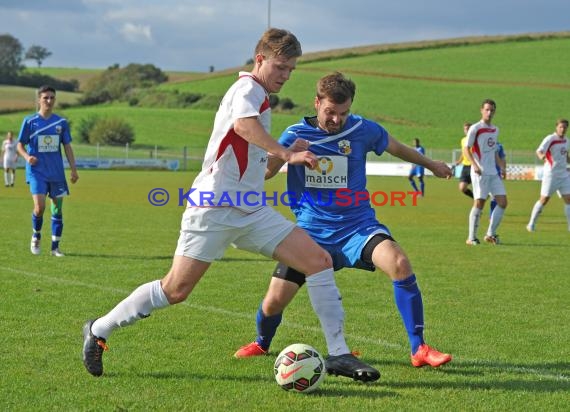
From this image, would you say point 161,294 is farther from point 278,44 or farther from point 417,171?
point 417,171

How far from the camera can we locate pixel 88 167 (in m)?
51.1

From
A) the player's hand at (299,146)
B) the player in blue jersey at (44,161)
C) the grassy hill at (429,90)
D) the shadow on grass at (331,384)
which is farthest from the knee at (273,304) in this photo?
the grassy hill at (429,90)

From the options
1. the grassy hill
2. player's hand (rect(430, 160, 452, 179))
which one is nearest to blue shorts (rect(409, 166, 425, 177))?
player's hand (rect(430, 160, 452, 179))

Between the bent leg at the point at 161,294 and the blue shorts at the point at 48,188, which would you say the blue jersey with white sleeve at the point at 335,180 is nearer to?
the bent leg at the point at 161,294

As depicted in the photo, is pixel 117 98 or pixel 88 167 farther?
pixel 117 98

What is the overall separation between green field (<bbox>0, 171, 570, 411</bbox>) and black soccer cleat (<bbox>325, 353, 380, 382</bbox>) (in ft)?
0.31

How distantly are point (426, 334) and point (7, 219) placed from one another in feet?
42.3

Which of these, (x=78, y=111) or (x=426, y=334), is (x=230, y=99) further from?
(x=78, y=111)

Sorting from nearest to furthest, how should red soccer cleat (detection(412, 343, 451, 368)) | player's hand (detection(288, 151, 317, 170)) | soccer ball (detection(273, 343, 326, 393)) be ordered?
player's hand (detection(288, 151, 317, 170))
soccer ball (detection(273, 343, 326, 393))
red soccer cleat (detection(412, 343, 451, 368))

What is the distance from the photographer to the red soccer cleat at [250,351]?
616 cm

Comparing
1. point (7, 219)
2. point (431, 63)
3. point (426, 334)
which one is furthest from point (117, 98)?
point (426, 334)

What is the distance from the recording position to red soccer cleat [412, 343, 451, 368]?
570 centimetres

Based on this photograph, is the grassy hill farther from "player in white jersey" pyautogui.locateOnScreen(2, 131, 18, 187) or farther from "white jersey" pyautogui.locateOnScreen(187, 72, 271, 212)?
"white jersey" pyautogui.locateOnScreen(187, 72, 271, 212)

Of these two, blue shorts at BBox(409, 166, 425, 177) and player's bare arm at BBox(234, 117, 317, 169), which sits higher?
player's bare arm at BBox(234, 117, 317, 169)
